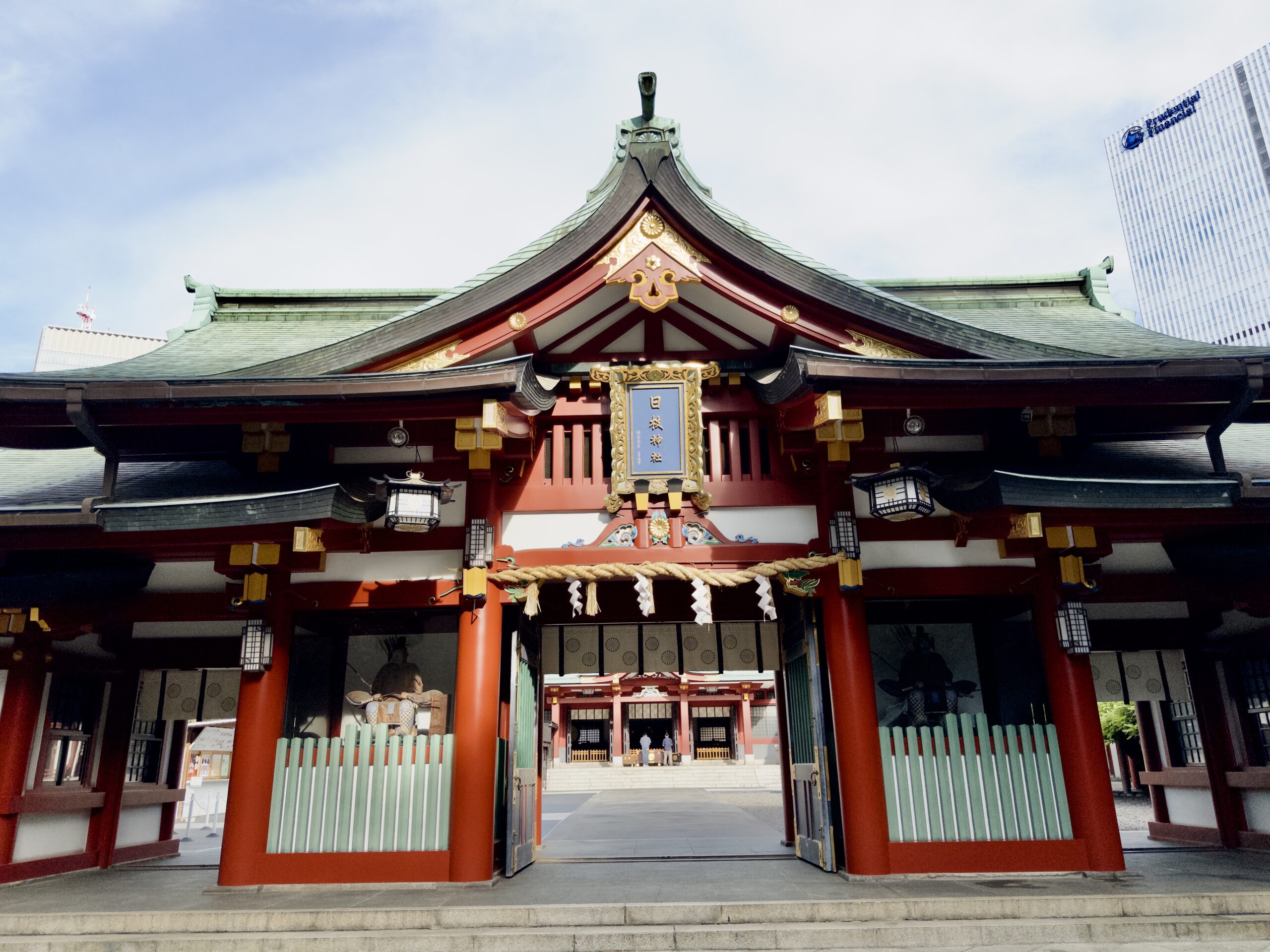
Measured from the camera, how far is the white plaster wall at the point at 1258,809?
11414mm

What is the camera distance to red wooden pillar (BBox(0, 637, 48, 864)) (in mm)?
10266

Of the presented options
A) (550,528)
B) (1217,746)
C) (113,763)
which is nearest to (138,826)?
(113,763)

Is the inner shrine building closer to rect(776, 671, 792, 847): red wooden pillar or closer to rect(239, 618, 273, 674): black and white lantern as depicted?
rect(239, 618, 273, 674): black and white lantern

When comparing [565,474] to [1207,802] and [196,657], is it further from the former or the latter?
[1207,802]

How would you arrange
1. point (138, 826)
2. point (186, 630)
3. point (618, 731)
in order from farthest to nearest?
point (618, 731) < point (138, 826) < point (186, 630)

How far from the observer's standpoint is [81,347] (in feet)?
315

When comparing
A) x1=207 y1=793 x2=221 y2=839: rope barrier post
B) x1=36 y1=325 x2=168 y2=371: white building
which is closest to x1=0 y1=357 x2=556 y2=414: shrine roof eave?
x1=207 y1=793 x2=221 y2=839: rope barrier post

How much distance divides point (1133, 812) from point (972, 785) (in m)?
13.6

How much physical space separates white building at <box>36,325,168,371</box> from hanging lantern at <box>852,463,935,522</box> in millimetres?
98784

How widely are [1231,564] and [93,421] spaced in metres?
13.3

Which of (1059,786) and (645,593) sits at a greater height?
(645,593)

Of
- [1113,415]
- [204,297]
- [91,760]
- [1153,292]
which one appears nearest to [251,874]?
[91,760]

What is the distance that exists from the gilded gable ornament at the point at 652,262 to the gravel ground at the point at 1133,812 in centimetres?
1016

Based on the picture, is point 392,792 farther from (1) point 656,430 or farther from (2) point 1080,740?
(2) point 1080,740
